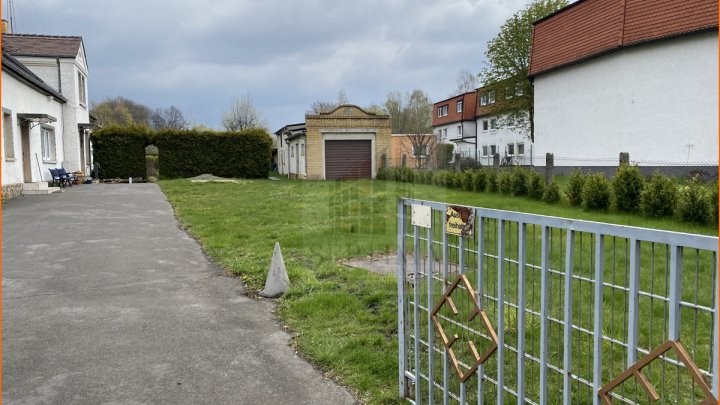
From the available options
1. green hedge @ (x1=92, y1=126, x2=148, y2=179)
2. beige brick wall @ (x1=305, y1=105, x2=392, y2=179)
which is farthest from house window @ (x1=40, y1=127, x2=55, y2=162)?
beige brick wall @ (x1=305, y1=105, x2=392, y2=179)

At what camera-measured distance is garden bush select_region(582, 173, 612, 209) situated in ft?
40.4

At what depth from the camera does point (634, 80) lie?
2331 cm

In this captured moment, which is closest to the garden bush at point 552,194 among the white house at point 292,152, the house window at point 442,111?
the white house at point 292,152

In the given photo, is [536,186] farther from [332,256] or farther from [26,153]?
[26,153]

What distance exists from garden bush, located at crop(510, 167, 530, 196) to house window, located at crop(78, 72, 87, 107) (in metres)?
25.9

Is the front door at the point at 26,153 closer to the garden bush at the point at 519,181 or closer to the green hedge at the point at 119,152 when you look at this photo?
the green hedge at the point at 119,152

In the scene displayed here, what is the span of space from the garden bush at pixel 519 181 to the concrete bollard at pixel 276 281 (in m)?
11.2

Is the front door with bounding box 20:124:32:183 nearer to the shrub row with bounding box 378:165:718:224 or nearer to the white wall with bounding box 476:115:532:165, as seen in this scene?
the shrub row with bounding box 378:165:718:224

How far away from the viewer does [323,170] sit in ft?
112

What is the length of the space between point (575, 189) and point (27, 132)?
68.9 ft

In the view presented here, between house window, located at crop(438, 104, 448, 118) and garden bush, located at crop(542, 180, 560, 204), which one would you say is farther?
house window, located at crop(438, 104, 448, 118)

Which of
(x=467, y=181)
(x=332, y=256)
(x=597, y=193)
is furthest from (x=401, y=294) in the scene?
(x=467, y=181)

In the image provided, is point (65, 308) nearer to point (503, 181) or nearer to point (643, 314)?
point (643, 314)

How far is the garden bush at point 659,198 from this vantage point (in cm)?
1065
